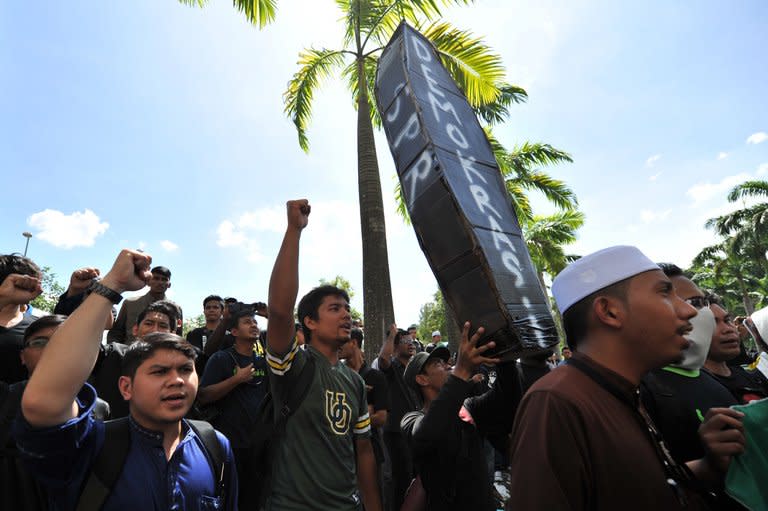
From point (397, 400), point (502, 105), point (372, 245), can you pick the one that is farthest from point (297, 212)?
point (502, 105)

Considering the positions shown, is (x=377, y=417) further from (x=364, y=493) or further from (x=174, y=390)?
(x=174, y=390)

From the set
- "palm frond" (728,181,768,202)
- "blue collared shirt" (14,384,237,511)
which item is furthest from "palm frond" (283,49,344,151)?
"palm frond" (728,181,768,202)

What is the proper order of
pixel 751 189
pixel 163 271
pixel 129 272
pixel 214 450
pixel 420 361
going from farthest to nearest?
1. pixel 751 189
2. pixel 163 271
3. pixel 420 361
4. pixel 214 450
5. pixel 129 272

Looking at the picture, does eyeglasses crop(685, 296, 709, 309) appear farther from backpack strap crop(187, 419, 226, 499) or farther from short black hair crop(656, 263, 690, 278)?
backpack strap crop(187, 419, 226, 499)

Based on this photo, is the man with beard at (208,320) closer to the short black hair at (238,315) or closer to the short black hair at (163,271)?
the short black hair at (163,271)

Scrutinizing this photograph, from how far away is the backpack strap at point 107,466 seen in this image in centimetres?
140

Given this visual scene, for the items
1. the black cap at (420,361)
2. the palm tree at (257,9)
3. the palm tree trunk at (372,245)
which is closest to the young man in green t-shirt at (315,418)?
the black cap at (420,361)

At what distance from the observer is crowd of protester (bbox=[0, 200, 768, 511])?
3.76ft

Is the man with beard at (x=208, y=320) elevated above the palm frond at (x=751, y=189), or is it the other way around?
the palm frond at (x=751, y=189)

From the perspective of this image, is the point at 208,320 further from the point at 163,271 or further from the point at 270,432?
the point at 270,432

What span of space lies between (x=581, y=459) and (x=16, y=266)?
3322mm

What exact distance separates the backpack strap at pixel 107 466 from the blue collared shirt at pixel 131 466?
0.07 ft

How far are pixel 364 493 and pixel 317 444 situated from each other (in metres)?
0.56

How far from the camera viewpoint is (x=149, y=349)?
186 centimetres
